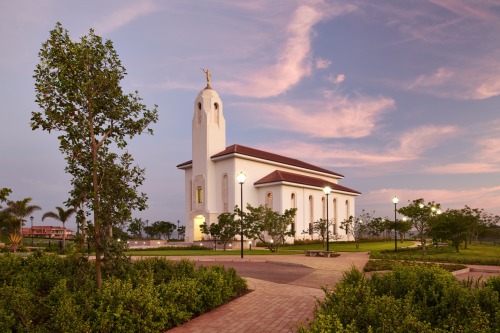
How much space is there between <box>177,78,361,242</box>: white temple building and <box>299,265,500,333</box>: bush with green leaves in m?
40.1

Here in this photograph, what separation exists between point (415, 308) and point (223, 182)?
44.5 m

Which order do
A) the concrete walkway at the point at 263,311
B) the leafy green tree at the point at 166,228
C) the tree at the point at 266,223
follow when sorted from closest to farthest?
1. the concrete walkway at the point at 263,311
2. the tree at the point at 266,223
3. the leafy green tree at the point at 166,228

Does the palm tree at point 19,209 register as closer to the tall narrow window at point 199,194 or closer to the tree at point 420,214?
the tall narrow window at point 199,194

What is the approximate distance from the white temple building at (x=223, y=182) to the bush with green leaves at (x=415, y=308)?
40.1 metres

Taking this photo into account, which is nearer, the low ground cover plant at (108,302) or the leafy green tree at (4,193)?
the low ground cover plant at (108,302)

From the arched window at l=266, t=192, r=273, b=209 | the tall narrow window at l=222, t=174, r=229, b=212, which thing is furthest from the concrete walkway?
the tall narrow window at l=222, t=174, r=229, b=212

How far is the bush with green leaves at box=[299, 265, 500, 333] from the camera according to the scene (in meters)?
4.72

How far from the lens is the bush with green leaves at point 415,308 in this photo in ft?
15.5

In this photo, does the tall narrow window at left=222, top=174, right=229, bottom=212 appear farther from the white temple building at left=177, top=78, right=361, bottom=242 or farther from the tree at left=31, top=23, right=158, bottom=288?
the tree at left=31, top=23, right=158, bottom=288

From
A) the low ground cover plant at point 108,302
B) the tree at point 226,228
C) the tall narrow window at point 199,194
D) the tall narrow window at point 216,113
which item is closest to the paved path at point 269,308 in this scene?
the low ground cover plant at point 108,302

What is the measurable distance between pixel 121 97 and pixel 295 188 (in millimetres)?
41975

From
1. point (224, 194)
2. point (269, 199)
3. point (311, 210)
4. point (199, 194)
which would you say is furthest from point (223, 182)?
point (311, 210)

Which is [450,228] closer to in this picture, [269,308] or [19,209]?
[269,308]

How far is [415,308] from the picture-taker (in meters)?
5.96
